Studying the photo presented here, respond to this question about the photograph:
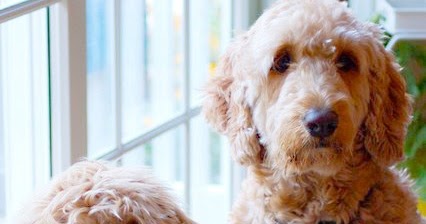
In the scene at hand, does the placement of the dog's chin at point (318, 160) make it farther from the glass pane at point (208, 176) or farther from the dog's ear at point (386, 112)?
the glass pane at point (208, 176)

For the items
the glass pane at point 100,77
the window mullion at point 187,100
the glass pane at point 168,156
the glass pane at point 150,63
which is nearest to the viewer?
the glass pane at point 100,77

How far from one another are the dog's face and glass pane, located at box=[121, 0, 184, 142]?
1.67 feet

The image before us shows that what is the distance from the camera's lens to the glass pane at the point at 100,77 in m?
2.19

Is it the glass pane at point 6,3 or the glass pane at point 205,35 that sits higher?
the glass pane at point 6,3

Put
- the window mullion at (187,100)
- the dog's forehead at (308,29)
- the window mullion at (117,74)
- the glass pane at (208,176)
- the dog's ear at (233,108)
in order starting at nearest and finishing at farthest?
1. the dog's forehead at (308,29)
2. the dog's ear at (233,108)
3. the window mullion at (117,74)
4. the window mullion at (187,100)
5. the glass pane at (208,176)

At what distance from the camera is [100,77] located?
2268mm

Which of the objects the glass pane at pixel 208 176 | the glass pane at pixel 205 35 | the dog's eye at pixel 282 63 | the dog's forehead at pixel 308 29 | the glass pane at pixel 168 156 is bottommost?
the glass pane at pixel 208 176

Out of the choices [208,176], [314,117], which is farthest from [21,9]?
[208,176]

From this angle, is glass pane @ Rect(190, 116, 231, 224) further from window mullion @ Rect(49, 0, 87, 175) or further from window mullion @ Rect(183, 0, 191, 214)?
window mullion @ Rect(49, 0, 87, 175)

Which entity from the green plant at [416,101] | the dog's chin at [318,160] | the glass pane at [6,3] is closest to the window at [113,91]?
the glass pane at [6,3]

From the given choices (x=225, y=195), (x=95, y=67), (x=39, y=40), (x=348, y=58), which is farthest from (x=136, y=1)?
(x=225, y=195)

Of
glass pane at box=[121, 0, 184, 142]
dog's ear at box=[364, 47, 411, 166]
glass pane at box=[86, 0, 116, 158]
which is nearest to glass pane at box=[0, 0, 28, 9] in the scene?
glass pane at box=[86, 0, 116, 158]

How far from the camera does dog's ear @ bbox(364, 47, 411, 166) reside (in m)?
1.91

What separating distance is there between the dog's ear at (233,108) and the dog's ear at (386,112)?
238mm
